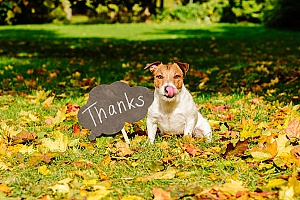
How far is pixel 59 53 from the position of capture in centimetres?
1111

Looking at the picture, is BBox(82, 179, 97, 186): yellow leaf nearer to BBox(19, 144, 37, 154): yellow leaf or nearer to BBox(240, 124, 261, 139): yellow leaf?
BBox(19, 144, 37, 154): yellow leaf

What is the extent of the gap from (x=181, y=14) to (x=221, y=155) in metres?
26.6

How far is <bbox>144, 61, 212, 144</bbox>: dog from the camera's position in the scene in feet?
10.2

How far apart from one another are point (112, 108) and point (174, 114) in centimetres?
49

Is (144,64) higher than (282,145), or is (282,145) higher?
(282,145)

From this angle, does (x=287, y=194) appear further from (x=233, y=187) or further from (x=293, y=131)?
(x=293, y=131)

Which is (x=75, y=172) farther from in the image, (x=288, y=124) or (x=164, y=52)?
(x=164, y=52)

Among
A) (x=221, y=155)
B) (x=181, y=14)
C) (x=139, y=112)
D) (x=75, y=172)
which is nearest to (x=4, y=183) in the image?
(x=75, y=172)

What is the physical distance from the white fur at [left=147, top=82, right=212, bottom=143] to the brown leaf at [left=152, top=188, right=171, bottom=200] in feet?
3.12

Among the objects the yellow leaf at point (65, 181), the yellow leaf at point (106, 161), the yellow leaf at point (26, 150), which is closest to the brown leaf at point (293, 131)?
the yellow leaf at point (106, 161)

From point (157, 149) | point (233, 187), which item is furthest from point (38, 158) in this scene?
point (233, 187)

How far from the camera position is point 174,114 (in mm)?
3246

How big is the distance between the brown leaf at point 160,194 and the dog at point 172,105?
0.92 meters

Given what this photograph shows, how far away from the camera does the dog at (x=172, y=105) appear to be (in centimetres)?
311
